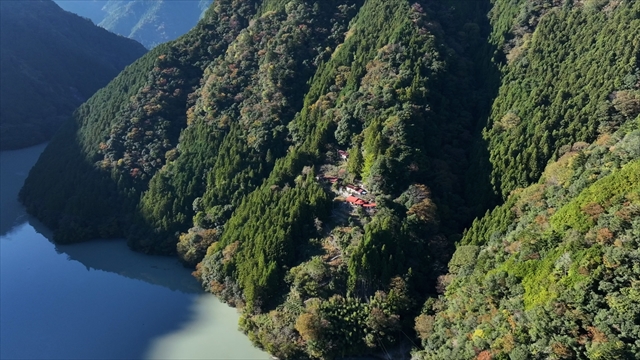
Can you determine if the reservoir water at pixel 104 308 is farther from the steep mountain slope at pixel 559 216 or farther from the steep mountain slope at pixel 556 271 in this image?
the steep mountain slope at pixel 559 216

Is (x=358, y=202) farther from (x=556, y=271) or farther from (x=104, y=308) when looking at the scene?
(x=104, y=308)

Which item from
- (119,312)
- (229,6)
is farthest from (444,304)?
(229,6)

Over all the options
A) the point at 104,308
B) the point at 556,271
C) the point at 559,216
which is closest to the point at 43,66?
the point at 104,308

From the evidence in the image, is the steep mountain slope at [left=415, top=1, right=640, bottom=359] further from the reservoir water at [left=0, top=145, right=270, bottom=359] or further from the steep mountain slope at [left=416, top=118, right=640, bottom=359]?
the reservoir water at [left=0, top=145, right=270, bottom=359]

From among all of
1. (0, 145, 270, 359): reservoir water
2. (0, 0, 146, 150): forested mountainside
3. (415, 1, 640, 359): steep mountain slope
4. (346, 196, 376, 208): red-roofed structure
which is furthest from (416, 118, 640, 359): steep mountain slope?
(0, 0, 146, 150): forested mountainside

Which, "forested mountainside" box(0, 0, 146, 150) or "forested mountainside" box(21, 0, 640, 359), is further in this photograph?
"forested mountainside" box(0, 0, 146, 150)

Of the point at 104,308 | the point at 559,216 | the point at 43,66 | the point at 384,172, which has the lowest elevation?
the point at 104,308

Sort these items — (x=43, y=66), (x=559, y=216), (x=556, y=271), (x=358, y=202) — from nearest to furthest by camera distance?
1. (x=556, y=271)
2. (x=559, y=216)
3. (x=358, y=202)
4. (x=43, y=66)
